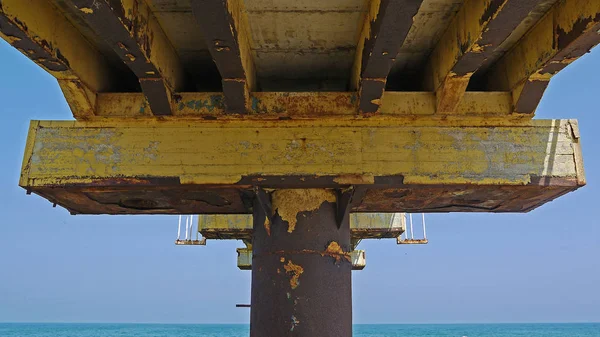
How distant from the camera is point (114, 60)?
525 centimetres

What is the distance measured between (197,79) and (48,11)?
1.70 m

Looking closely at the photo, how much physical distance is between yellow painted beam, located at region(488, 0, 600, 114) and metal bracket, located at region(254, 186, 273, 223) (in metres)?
2.60

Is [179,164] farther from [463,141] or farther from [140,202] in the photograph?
[463,141]

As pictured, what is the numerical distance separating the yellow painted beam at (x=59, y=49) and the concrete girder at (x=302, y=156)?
14.4 inches

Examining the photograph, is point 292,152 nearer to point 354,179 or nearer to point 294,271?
point 354,179

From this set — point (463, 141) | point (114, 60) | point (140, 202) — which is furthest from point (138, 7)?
point (463, 141)

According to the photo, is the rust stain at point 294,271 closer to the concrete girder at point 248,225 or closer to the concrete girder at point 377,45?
the concrete girder at point 377,45

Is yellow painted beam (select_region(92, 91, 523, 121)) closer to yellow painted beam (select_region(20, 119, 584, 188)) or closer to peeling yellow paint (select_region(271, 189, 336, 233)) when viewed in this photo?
yellow painted beam (select_region(20, 119, 584, 188))

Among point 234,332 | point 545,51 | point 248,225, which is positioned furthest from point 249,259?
point 234,332

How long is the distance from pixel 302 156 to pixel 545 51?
235cm

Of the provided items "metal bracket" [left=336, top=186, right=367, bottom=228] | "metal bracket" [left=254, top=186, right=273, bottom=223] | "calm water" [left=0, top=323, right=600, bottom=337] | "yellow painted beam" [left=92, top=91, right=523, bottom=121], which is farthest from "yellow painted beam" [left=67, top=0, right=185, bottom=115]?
"calm water" [left=0, top=323, right=600, bottom=337]

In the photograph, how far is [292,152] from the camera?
16.5ft

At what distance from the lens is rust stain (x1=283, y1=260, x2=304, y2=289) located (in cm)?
475

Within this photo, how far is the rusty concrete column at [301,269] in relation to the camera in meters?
4.69
